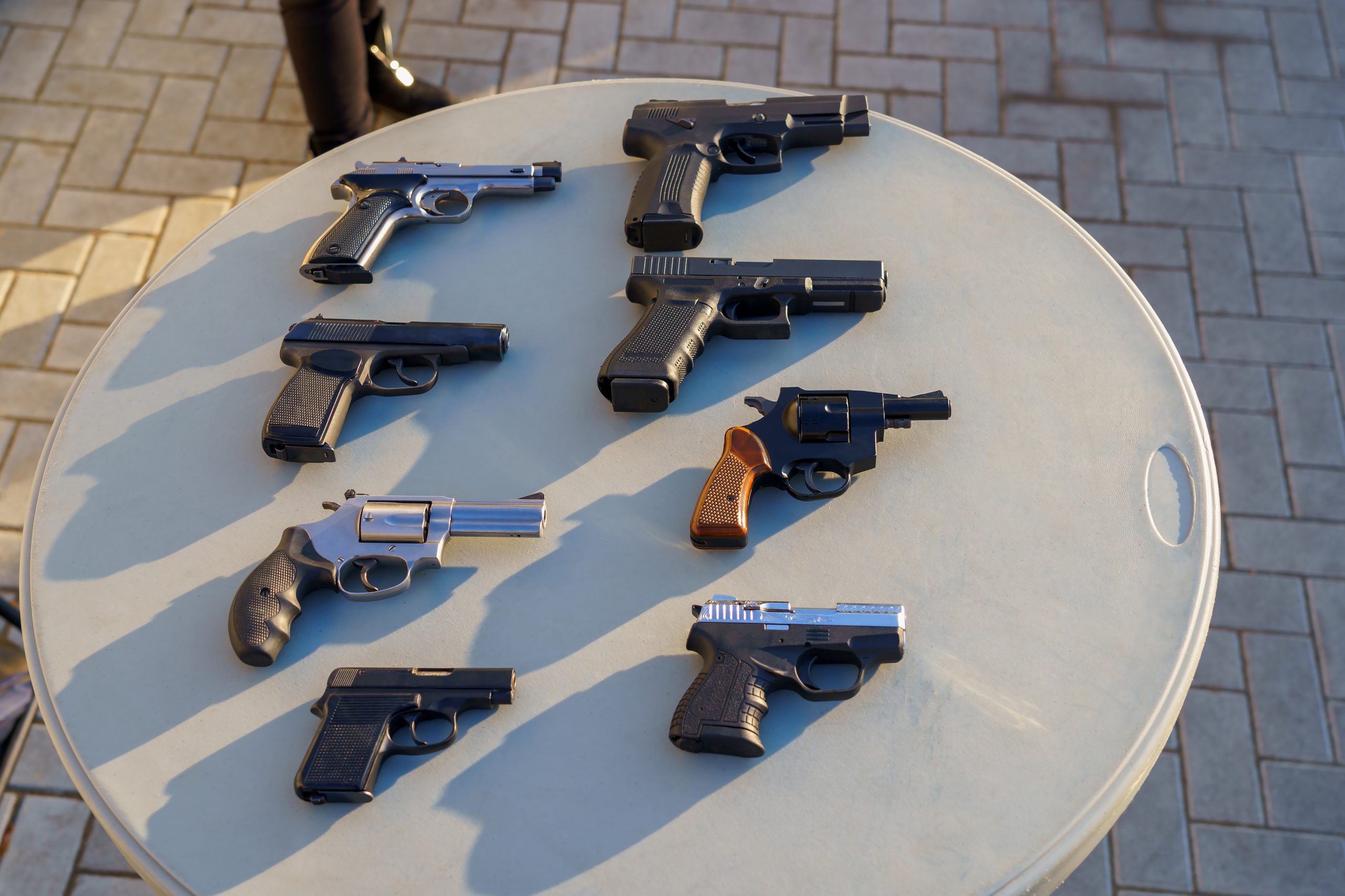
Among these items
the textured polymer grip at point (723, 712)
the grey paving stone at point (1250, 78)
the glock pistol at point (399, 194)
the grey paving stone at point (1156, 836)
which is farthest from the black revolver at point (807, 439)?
the grey paving stone at point (1250, 78)

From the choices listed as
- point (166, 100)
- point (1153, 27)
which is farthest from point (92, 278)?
point (1153, 27)

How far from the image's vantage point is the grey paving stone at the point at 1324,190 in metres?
4.86

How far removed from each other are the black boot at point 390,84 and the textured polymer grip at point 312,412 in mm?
2507

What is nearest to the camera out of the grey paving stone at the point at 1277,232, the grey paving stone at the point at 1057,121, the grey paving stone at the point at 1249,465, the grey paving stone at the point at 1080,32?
the grey paving stone at the point at 1249,465

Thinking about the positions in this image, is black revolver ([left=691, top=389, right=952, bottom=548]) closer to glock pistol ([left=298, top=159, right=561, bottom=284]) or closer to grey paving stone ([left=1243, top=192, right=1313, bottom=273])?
glock pistol ([left=298, top=159, right=561, bottom=284])

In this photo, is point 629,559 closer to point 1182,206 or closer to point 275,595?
point 275,595

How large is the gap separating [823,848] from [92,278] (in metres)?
4.16

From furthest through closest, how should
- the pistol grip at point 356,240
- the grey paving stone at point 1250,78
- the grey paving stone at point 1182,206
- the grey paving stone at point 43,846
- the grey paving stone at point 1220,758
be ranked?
the grey paving stone at point 1250,78, the grey paving stone at point 1182,206, the grey paving stone at point 1220,758, the grey paving stone at point 43,846, the pistol grip at point 356,240

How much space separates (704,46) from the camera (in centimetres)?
534

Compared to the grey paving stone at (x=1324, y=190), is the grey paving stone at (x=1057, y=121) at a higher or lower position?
higher

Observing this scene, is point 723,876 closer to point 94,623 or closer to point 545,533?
point 545,533

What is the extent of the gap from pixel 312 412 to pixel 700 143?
1431mm

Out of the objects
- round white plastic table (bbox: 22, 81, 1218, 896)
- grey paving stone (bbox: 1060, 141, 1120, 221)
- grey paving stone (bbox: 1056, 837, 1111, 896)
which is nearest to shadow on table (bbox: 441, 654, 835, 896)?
round white plastic table (bbox: 22, 81, 1218, 896)

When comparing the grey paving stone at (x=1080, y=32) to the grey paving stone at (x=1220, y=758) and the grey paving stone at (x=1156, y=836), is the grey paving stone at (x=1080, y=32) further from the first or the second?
the grey paving stone at (x=1156, y=836)
